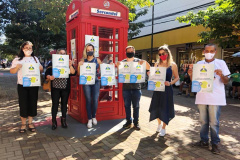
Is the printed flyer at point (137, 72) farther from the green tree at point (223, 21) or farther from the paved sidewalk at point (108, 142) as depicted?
the green tree at point (223, 21)

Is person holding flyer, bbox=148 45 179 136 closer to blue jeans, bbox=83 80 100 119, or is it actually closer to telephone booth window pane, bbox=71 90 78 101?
blue jeans, bbox=83 80 100 119

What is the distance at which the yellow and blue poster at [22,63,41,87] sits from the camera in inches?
161

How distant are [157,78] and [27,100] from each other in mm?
2795

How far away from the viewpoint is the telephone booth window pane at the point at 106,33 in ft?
17.2

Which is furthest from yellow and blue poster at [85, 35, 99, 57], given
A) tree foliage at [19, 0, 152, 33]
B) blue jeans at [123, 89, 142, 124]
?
tree foliage at [19, 0, 152, 33]

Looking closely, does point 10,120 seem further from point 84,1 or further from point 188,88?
point 188,88

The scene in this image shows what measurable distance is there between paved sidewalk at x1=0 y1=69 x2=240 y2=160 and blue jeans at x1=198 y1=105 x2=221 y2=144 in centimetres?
26

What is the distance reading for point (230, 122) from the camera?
5746 mm

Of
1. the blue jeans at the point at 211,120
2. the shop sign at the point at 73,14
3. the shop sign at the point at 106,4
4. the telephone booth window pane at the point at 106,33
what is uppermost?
the shop sign at the point at 106,4

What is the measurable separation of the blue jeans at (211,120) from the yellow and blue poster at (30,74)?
321cm

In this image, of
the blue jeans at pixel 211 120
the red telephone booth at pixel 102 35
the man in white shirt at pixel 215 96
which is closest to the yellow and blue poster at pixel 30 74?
the red telephone booth at pixel 102 35

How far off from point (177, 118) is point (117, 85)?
2085mm

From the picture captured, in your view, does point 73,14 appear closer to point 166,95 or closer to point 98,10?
point 98,10

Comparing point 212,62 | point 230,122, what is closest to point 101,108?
point 212,62
